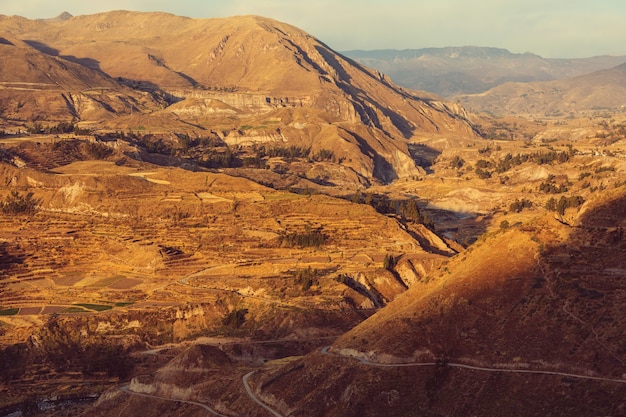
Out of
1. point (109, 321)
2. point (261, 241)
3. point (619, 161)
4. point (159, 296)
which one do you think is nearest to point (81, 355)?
point (109, 321)

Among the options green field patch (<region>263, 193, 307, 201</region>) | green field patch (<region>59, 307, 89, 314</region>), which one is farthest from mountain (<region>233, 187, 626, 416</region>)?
green field patch (<region>263, 193, 307, 201</region>)

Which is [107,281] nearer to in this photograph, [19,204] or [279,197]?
[19,204]

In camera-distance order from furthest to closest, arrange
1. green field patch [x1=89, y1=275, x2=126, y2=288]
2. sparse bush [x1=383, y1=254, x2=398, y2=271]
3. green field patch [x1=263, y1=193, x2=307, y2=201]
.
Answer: green field patch [x1=263, y1=193, x2=307, y2=201] → sparse bush [x1=383, y1=254, x2=398, y2=271] → green field patch [x1=89, y1=275, x2=126, y2=288]

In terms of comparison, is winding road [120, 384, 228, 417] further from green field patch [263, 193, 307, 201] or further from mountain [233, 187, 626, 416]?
green field patch [263, 193, 307, 201]

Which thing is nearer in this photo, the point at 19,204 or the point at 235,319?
the point at 235,319

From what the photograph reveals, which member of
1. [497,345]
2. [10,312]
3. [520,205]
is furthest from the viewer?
[520,205]

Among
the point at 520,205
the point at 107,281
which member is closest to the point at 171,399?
the point at 107,281

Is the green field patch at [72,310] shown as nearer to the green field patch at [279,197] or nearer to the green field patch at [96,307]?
the green field patch at [96,307]

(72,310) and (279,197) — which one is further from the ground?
(279,197)

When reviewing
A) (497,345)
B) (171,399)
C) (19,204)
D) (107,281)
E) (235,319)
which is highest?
(497,345)
